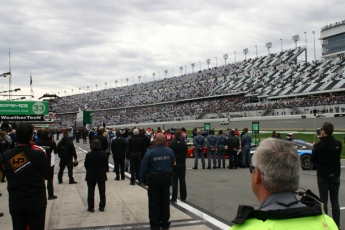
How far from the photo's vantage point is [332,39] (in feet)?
298

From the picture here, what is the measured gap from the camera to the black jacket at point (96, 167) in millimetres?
7664

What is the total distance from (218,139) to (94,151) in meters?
8.43

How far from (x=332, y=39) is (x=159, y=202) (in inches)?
3810

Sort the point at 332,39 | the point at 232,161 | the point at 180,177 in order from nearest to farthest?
the point at 180,177 → the point at 232,161 → the point at 332,39

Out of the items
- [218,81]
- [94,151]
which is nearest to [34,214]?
[94,151]

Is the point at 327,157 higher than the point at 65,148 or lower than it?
higher

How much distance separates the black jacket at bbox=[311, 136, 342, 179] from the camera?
588 cm

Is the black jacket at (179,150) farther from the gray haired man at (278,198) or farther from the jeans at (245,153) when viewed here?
the jeans at (245,153)

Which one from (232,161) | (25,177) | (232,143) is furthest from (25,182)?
(232,161)

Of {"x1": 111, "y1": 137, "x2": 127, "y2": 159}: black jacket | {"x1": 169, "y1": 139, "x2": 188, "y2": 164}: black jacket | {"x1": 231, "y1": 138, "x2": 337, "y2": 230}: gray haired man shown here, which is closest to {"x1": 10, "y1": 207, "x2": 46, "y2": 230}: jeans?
{"x1": 231, "y1": 138, "x2": 337, "y2": 230}: gray haired man

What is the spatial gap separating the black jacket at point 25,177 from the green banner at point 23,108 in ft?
58.5

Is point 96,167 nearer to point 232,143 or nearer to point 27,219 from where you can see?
point 27,219

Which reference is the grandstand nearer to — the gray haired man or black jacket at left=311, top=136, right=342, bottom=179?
black jacket at left=311, top=136, right=342, bottom=179

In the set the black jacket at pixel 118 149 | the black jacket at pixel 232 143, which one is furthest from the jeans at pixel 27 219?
the black jacket at pixel 232 143
